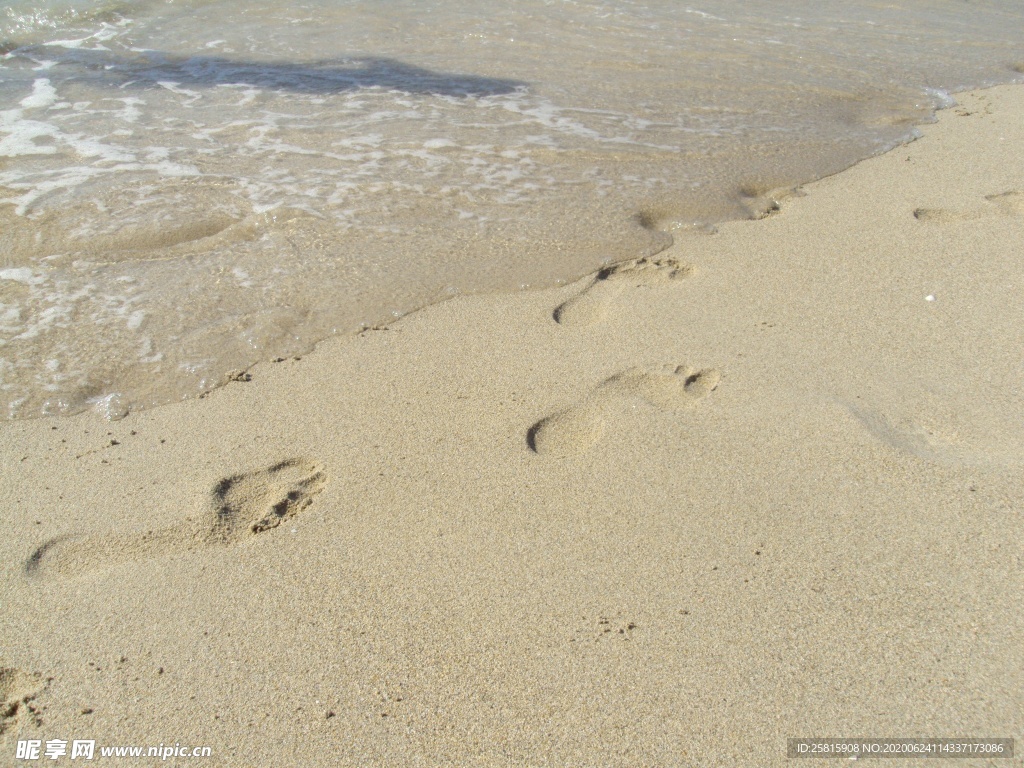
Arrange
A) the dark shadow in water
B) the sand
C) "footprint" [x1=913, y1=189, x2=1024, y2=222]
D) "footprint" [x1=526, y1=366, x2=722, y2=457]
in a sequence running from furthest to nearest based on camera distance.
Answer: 1. the dark shadow in water
2. "footprint" [x1=913, y1=189, x2=1024, y2=222]
3. "footprint" [x1=526, y1=366, x2=722, y2=457]
4. the sand

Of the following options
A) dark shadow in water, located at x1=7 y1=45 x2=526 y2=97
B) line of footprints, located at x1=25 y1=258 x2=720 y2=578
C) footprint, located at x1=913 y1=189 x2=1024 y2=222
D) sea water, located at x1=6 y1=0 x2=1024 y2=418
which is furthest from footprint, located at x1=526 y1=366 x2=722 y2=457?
dark shadow in water, located at x1=7 y1=45 x2=526 y2=97

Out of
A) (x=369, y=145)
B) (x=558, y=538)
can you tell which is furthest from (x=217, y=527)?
(x=369, y=145)

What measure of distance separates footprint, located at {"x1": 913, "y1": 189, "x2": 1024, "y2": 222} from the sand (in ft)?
1.77

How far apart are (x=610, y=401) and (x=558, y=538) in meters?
0.65

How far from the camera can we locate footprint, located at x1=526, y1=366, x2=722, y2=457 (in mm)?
2554

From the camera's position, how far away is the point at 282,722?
180 centimetres

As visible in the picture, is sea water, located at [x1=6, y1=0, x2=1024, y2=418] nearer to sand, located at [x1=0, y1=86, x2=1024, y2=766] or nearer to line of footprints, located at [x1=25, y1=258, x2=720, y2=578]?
sand, located at [x1=0, y1=86, x2=1024, y2=766]

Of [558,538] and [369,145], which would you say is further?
[369,145]

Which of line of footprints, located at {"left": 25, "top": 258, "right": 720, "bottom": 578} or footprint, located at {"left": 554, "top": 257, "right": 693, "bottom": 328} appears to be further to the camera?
footprint, located at {"left": 554, "top": 257, "right": 693, "bottom": 328}

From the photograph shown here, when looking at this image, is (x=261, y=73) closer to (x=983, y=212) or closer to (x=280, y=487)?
(x=280, y=487)

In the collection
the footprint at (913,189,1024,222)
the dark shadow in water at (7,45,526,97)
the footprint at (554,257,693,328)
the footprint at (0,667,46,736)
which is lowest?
the footprint at (0,667,46,736)

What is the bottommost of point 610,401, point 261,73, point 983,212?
point 610,401

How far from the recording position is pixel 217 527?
7.59 feet

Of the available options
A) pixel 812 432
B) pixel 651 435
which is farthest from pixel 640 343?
pixel 812 432
